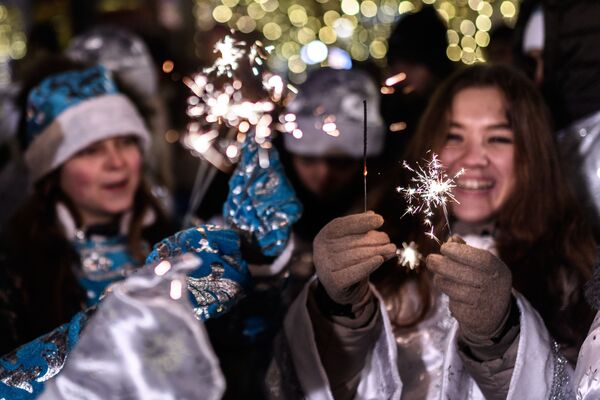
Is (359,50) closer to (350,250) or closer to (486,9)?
(486,9)

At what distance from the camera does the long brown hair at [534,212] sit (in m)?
2.06

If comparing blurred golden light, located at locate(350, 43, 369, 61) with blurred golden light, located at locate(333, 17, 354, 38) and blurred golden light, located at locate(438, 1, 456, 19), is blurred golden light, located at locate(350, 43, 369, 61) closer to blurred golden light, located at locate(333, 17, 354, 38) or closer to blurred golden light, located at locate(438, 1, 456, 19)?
blurred golden light, located at locate(333, 17, 354, 38)

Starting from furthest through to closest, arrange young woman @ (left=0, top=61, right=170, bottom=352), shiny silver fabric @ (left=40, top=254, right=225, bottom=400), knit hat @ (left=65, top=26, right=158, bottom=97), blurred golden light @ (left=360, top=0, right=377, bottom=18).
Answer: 1. blurred golden light @ (left=360, top=0, right=377, bottom=18)
2. knit hat @ (left=65, top=26, right=158, bottom=97)
3. young woman @ (left=0, top=61, right=170, bottom=352)
4. shiny silver fabric @ (left=40, top=254, right=225, bottom=400)

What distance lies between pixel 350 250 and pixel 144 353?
21.7 inches

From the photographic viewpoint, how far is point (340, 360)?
1.94m

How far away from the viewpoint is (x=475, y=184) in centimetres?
212

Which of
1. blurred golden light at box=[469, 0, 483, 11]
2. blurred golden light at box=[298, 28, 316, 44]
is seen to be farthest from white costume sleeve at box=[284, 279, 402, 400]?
blurred golden light at box=[298, 28, 316, 44]

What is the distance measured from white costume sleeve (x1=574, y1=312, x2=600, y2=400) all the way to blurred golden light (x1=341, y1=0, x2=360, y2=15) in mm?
5502

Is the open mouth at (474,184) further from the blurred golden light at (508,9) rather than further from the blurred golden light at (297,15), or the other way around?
the blurred golden light at (297,15)

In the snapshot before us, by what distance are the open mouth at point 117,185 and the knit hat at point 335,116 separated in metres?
0.82

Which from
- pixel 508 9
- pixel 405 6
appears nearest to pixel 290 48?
pixel 405 6

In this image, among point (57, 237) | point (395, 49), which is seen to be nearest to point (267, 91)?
point (57, 237)

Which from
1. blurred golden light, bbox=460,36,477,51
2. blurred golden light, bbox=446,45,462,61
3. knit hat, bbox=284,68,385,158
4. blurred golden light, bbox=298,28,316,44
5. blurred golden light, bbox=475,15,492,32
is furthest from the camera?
blurred golden light, bbox=298,28,316,44

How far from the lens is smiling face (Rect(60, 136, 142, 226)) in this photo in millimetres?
2621
